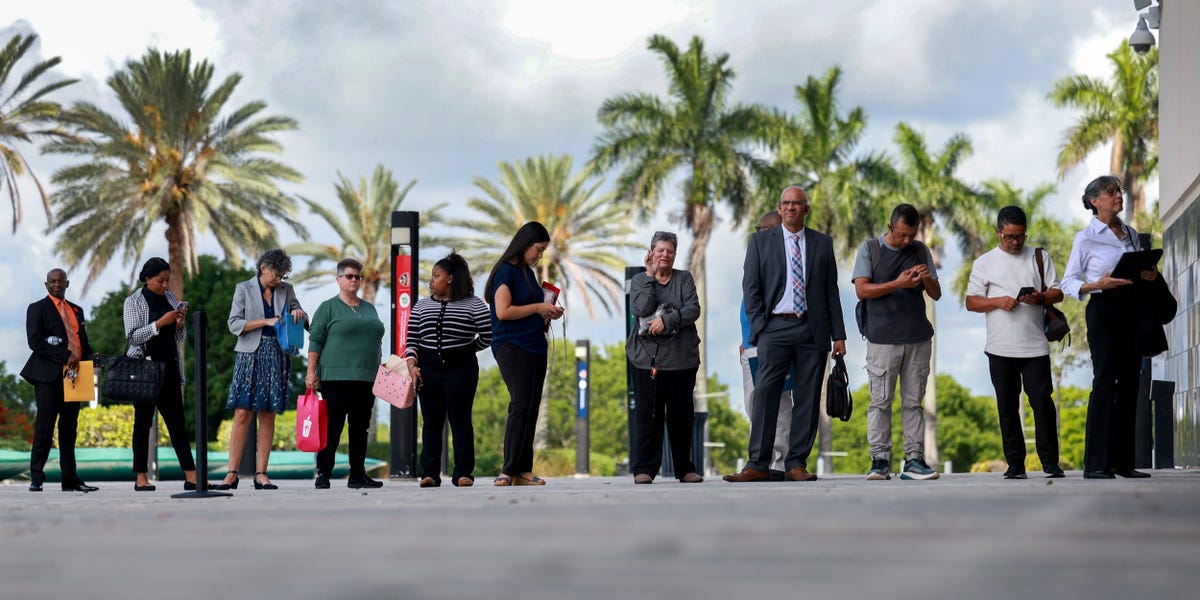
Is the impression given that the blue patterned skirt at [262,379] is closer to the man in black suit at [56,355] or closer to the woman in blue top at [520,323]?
the man in black suit at [56,355]

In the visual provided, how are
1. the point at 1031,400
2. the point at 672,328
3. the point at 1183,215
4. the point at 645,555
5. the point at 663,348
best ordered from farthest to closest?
the point at 1183,215 → the point at 663,348 → the point at 672,328 → the point at 1031,400 → the point at 645,555

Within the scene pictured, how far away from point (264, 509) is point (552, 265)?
146ft

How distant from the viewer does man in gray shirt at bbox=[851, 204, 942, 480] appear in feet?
34.7

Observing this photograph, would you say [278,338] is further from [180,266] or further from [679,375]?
[180,266]

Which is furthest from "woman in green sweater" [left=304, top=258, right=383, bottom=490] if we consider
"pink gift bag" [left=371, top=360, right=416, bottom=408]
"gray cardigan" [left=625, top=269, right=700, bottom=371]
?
"gray cardigan" [left=625, top=269, right=700, bottom=371]

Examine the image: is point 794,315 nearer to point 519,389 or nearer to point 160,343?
point 519,389

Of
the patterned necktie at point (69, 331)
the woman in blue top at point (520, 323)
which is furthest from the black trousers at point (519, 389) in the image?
the patterned necktie at point (69, 331)

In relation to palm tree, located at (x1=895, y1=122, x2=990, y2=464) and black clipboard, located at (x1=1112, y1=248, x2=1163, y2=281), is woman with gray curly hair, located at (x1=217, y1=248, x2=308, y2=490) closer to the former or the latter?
black clipboard, located at (x1=1112, y1=248, x2=1163, y2=281)

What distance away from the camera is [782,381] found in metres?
10.5

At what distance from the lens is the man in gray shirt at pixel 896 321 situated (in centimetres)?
1058

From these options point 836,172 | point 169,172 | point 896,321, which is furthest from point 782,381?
point 836,172

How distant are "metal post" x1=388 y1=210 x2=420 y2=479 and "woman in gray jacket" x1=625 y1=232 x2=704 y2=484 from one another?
16.1 feet

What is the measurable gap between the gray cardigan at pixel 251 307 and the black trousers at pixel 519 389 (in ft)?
6.20

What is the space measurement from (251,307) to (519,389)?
2243 millimetres
